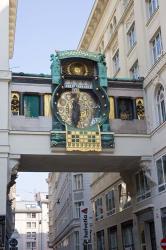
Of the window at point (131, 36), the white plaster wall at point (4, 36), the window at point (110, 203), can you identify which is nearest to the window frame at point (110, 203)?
the window at point (110, 203)

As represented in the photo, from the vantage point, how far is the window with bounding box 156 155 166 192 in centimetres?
2773

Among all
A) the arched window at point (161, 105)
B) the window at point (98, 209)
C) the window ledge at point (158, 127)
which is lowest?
the window at point (98, 209)

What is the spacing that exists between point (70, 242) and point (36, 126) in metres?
41.7

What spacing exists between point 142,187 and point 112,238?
9.01m

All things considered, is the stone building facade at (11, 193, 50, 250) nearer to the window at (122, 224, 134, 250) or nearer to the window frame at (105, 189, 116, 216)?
the window frame at (105, 189, 116, 216)

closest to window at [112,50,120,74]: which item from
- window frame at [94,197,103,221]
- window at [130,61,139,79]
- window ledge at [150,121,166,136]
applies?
window at [130,61,139,79]

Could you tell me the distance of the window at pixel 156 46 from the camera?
97.5 ft

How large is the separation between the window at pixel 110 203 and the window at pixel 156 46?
43.8ft

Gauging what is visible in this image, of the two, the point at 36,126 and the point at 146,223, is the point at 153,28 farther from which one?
the point at 146,223

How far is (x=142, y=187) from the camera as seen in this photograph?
31.6m

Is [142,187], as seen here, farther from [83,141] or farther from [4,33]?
[4,33]

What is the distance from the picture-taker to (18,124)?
28.4m

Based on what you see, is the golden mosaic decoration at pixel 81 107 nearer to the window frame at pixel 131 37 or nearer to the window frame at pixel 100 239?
the window frame at pixel 131 37

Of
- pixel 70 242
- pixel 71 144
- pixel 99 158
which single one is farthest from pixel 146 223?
pixel 70 242
